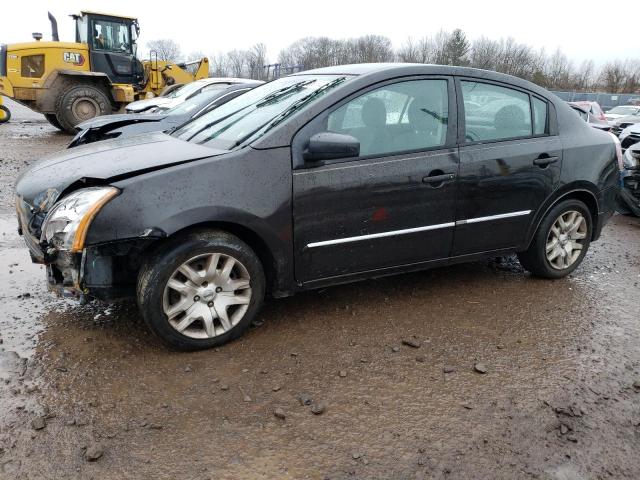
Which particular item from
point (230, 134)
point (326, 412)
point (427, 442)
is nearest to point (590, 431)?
point (427, 442)

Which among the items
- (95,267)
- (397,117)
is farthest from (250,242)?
(397,117)

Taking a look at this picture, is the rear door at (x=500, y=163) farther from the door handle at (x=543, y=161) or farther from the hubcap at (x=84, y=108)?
the hubcap at (x=84, y=108)

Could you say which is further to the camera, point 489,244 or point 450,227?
point 489,244

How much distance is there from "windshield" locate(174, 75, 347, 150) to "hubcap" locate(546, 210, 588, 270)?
2.32 m

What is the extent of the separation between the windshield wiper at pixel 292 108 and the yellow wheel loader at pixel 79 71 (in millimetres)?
13217

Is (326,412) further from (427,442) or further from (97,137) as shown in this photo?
(97,137)

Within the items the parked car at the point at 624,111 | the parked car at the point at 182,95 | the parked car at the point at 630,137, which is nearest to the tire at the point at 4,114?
the parked car at the point at 182,95

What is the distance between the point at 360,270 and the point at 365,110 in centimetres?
111

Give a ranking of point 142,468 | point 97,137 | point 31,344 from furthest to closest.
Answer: point 97,137 < point 31,344 < point 142,468

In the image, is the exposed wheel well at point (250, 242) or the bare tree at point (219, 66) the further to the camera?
the bare tree at point (219, 66)

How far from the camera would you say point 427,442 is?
2578 millimetres

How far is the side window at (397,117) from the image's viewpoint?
12.0ft

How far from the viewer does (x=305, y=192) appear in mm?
3434

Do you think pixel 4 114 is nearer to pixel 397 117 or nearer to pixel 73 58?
pixel 73 58
